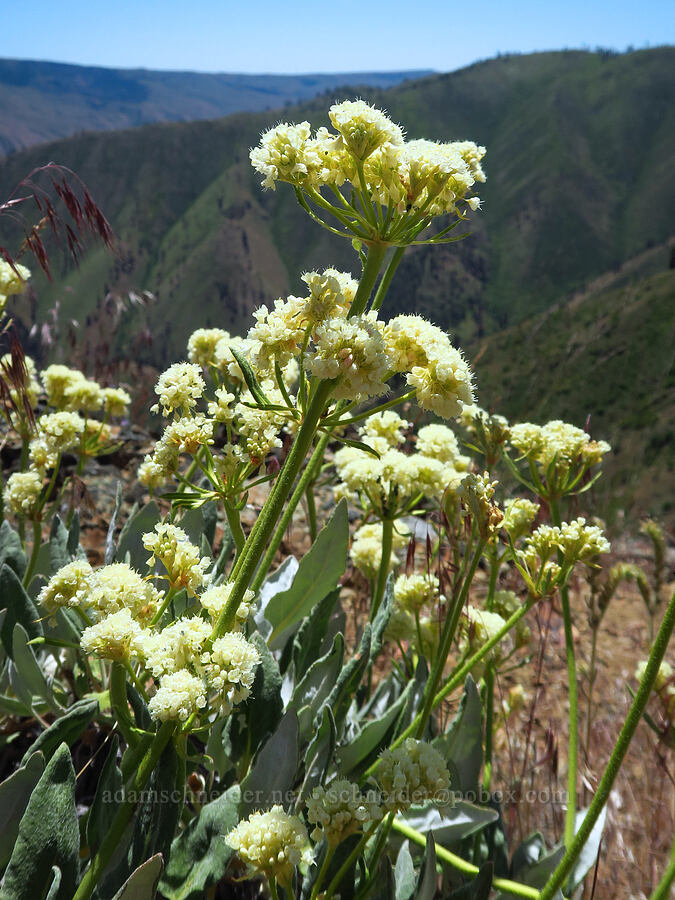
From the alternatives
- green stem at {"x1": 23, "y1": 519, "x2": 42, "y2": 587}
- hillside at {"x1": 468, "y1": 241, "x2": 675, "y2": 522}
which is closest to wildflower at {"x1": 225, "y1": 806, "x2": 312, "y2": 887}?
green stem at {"x1": 23, "y1": 519, "x2": 42, "y2": 587}

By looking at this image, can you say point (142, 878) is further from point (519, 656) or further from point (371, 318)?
point (519, 656)

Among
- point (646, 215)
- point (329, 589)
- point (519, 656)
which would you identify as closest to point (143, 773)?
point (329, 589)

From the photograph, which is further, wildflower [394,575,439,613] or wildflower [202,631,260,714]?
wildflower [394,575,439,613]

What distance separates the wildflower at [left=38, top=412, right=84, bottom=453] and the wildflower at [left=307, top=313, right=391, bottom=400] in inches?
79.8

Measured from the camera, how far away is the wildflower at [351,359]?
4.95 feet

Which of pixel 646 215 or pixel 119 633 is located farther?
pixel 646 215

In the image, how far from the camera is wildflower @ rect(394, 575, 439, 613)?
2.88 meters

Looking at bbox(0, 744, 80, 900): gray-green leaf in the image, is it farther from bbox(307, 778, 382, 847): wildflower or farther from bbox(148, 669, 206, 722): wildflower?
bbox(307, 778, 382, 847): wildflower

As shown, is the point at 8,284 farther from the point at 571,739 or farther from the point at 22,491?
the point at 571,739

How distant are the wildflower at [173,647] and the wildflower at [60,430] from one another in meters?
1.81

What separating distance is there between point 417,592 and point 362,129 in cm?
189

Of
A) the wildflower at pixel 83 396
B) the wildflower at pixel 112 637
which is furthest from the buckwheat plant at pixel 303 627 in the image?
the wildflower at pixel 83 396

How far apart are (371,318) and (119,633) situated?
97 centimetres

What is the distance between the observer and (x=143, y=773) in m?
1.69
